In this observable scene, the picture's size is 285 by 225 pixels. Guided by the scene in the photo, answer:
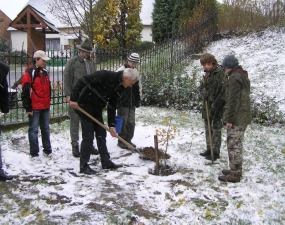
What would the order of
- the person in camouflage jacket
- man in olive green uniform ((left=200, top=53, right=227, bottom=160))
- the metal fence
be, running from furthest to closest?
the metal fence, the person in camouflage jacket, man in olive green uniform ((left=200, top=53, right=227, bottom=160))

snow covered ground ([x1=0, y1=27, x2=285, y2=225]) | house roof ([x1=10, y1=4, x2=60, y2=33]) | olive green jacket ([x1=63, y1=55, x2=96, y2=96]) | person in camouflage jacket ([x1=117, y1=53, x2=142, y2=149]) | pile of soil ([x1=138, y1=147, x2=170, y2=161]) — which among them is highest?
house roof ([x1=10, y1=4, x2=60, y2=33])

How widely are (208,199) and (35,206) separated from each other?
2.11 metres

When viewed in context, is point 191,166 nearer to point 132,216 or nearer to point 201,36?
point 132,216

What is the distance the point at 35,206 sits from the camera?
367 cm

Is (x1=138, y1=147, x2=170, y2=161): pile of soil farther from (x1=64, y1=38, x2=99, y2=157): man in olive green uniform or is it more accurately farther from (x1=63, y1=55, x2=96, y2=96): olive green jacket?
(x1=63, y1=55, x2=96, y2=96): olive green jacket

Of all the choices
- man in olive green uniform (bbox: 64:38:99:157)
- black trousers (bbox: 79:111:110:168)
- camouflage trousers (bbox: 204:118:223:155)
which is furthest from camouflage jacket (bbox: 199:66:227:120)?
man in olive green uniform (bbox: 64:38:99:157)

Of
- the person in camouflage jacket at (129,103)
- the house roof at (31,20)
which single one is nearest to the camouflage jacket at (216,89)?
the person in camouflage jacket at (129,103)

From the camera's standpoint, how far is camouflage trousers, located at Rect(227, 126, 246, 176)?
14.1 ft

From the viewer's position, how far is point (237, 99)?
4168 mm

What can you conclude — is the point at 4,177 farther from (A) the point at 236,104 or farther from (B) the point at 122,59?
(B) the point at 122,59

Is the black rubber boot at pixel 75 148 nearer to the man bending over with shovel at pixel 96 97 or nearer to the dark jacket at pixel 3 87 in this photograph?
the man bending over with shovel at pixel 96 97

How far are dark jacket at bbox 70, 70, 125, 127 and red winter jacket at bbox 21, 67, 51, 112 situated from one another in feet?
2.53

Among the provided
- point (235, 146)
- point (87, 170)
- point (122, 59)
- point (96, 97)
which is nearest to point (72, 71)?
point (96, 97)

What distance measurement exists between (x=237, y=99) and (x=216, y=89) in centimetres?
88
